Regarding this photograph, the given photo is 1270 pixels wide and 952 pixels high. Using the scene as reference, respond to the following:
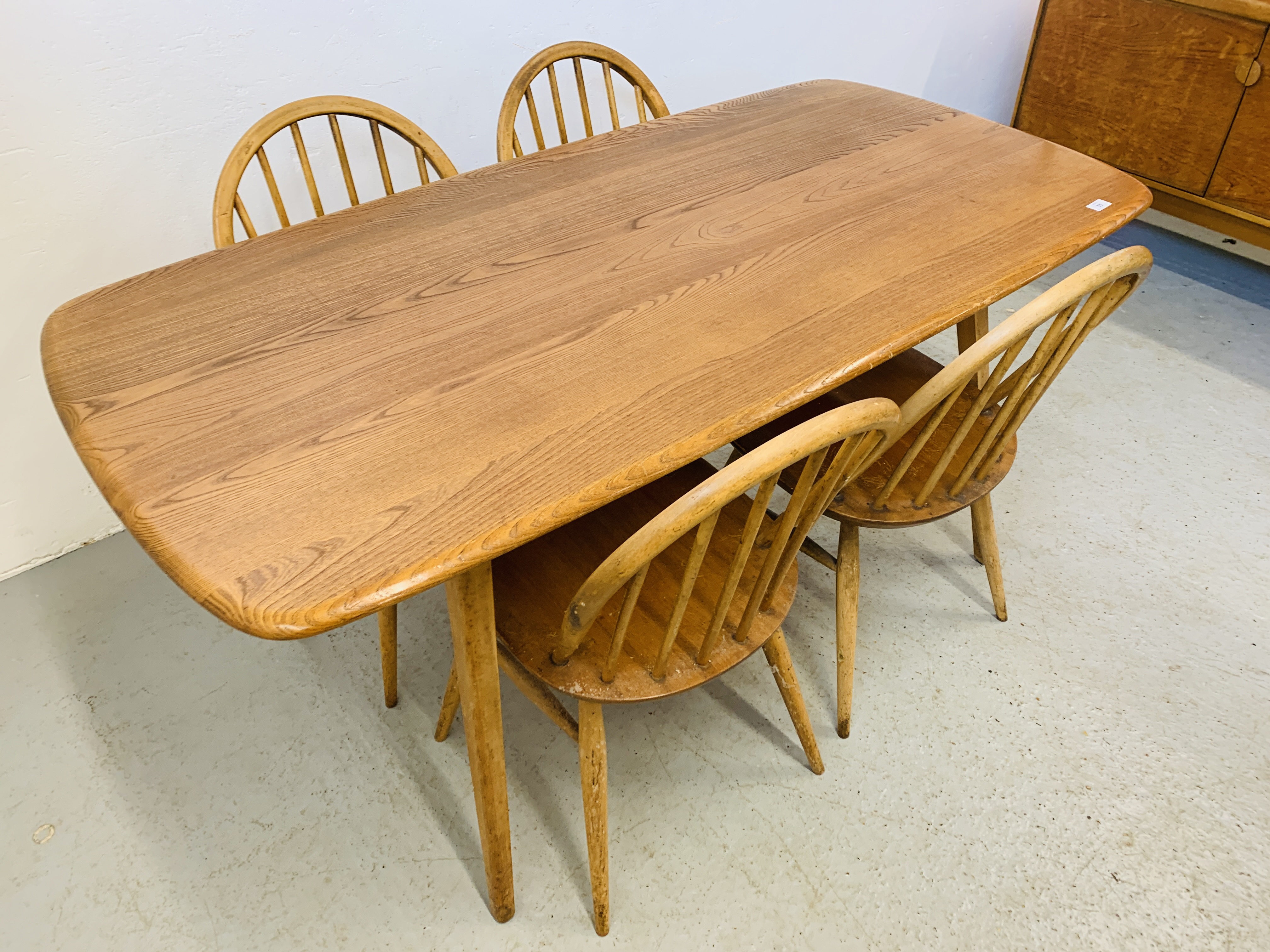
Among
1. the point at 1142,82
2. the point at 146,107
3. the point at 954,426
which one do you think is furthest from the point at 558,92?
the point at 1142,82

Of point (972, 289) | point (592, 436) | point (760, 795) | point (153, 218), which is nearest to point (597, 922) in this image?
point (760, 795)

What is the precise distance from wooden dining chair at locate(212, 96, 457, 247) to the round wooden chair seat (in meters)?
0.67

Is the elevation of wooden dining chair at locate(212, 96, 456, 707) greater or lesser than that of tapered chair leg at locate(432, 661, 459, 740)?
greater

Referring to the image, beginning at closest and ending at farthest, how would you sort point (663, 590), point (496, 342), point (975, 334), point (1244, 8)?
point (496, 342) → point (663, 590) → point (975, 334) → point (1244, 8)

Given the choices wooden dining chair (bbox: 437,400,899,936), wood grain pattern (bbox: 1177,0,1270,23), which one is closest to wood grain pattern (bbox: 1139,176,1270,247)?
wood grain pattern (bbox: 1177,0,1270,23)

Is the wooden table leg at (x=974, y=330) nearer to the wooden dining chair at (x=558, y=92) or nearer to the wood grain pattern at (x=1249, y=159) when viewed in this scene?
the wooden dining chair at (x=558, y=92)

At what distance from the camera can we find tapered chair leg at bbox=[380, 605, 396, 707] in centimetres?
142

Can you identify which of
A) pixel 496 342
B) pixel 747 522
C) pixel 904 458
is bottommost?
pixel 904 458

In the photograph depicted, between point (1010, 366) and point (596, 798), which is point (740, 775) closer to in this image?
point (596, 798)

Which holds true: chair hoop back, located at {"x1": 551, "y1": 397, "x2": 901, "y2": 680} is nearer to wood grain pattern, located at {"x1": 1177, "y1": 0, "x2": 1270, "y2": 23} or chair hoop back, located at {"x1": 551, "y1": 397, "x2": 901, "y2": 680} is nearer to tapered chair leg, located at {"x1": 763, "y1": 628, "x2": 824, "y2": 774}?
tapered chair leg, located at {"x1": 763, "y1": 628, "x2": 824, "y2": 774}

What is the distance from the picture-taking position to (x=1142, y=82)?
241 centimetres

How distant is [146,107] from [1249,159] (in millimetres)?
2595

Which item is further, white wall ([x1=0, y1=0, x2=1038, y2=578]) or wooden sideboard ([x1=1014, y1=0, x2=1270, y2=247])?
wooden sideboard ([x1=1014, y1=0, x2=1270, y2=247])

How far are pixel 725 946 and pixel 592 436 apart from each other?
0.79 m
